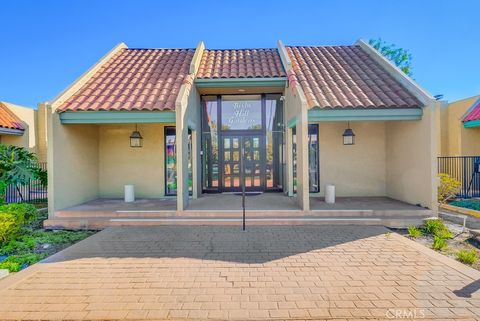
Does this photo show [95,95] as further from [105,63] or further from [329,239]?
[329,239]

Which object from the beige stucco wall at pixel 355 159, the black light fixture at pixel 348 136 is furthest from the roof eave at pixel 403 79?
the black light fixture at pixel 348 136

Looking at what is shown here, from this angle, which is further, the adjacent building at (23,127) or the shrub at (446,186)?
the adjacent building at (23,127)

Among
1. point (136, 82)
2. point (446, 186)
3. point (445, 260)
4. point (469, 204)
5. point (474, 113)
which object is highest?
point (136, 82)

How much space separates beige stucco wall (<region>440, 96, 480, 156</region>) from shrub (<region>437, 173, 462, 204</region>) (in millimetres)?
6044

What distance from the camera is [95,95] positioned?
811cm

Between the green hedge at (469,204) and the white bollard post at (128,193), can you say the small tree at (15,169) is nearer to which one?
the white bollard post at (128,193)

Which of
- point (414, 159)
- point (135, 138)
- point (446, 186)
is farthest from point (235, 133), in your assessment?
point (446, 186)

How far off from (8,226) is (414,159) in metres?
10.8

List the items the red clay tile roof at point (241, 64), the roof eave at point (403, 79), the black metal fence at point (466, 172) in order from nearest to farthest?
1. the roof eave at point (403, 79)
2. the red clay tile roof at point (241, 64)
3. the black metal fence at point (466, 172)

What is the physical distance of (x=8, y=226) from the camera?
5.78m

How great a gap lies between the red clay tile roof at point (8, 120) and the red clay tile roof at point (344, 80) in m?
14.2

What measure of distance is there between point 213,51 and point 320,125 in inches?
236

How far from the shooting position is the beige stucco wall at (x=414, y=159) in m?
6.92

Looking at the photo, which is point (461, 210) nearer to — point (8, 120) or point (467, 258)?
point (467, 258)
